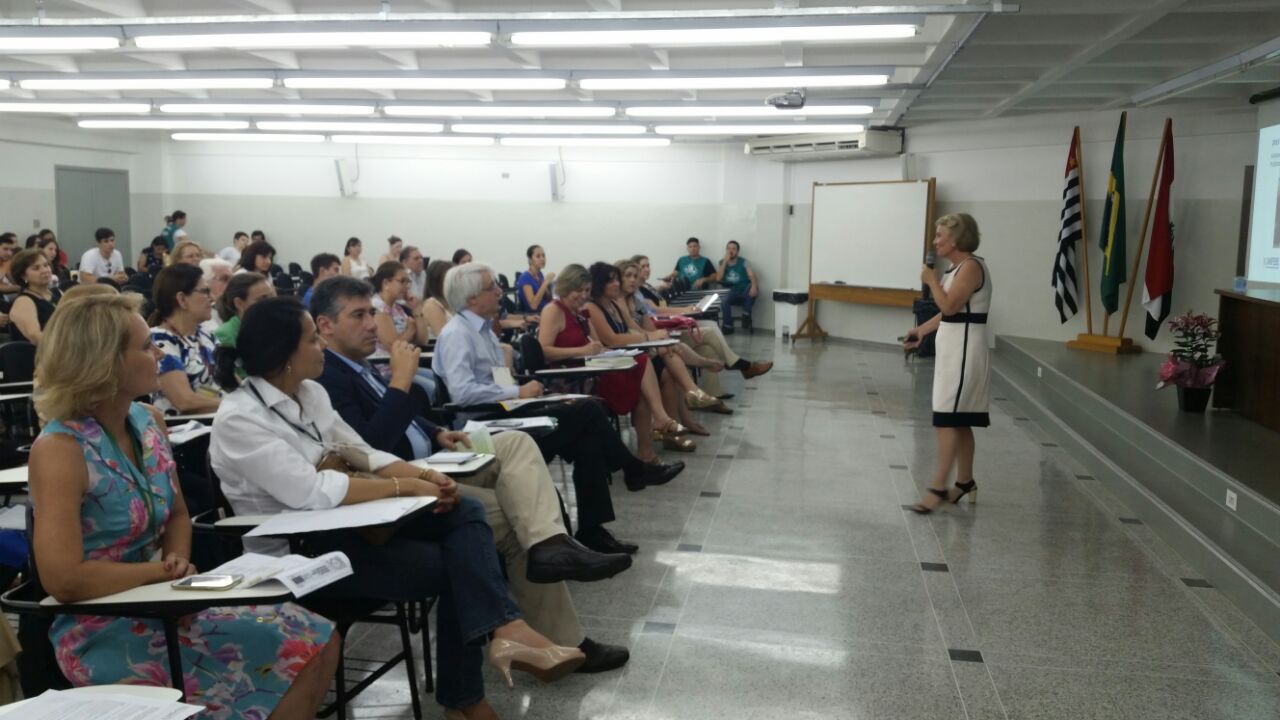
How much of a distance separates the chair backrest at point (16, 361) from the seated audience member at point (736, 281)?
10.2m

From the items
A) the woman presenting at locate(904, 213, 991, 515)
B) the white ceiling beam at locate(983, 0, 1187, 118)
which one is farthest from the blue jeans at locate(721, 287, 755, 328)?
the woman presenting at locate(904, 213, 991, 515)

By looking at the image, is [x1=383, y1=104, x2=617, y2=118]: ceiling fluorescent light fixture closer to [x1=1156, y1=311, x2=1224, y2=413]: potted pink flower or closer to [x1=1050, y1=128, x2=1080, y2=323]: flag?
[x1=1050, y1=128, x2=1080, y2=323]: flag

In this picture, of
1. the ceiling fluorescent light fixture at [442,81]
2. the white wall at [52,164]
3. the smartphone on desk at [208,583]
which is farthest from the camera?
the white wall at [52,164]

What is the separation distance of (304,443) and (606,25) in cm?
378

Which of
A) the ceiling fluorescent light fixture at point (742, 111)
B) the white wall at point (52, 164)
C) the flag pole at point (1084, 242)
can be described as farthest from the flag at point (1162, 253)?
the white wall at point (52, 164)

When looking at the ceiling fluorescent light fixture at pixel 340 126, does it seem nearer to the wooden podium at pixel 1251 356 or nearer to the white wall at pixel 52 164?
the white wall at pixel 52 164

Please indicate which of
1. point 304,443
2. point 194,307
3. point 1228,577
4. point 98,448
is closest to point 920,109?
point 1228,577

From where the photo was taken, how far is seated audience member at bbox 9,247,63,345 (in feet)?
19.0

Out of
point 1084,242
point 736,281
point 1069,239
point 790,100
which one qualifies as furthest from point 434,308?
point 736,281

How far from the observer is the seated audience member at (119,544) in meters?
1.98

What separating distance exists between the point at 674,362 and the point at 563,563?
3.91m

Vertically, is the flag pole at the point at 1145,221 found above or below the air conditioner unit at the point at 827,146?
below

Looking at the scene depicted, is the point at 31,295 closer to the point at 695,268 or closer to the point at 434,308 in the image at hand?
the point at 434,308

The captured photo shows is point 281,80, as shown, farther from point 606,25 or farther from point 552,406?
point 552,406
